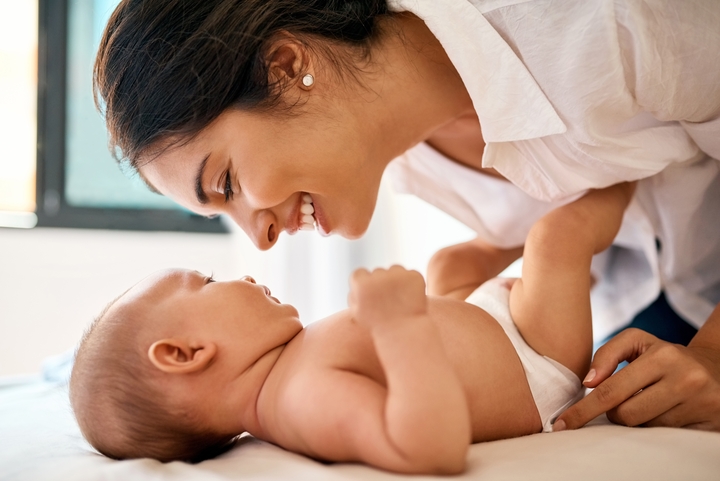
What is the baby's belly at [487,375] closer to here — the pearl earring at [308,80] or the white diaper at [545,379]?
the white diaper at [545,379]

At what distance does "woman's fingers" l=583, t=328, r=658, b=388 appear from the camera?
90cm

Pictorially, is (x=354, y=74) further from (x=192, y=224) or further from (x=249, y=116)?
(x=192, y=224)

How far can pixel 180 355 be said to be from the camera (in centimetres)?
84

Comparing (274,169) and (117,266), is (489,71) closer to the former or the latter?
(274,169)

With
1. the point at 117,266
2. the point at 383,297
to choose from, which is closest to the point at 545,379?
the point at 383,297

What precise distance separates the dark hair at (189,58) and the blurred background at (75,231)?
1680mm

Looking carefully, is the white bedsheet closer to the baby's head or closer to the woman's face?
the baby's head

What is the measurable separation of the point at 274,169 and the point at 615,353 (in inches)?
22.5

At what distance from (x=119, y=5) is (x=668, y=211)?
1063 millimetres

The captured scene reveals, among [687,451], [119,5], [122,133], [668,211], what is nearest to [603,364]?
[687,451]

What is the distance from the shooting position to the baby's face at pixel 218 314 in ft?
2.79

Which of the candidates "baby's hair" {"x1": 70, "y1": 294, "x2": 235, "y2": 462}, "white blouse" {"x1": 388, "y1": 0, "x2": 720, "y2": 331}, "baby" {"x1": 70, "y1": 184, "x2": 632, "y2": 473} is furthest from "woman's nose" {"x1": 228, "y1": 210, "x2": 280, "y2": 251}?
"white blouse" {"x1": 388, "y1": 0, "x2": 720, "y2": 331}

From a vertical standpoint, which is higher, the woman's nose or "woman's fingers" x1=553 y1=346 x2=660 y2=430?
the woman's nose

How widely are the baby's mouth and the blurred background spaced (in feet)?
5.04
